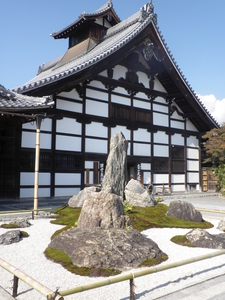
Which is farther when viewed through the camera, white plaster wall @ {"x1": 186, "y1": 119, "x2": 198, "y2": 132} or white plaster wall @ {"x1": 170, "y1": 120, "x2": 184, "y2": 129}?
white plaster wall @ {"x1": 186, "y1": 119, "x2": 198, "y2": 132}

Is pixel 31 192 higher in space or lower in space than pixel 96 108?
lower

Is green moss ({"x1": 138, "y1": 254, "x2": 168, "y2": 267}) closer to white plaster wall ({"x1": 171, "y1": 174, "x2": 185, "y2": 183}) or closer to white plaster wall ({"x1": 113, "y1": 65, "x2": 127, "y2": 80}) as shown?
white plaster wall ({"x1": 113, "y1": 65, "x2": 127, "y2": 80})

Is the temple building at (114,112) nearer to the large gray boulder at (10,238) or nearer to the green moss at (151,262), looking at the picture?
the large gray boulder at (10,238)

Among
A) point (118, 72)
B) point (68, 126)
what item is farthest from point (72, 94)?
point (118, 72)

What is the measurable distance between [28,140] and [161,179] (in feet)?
33.7

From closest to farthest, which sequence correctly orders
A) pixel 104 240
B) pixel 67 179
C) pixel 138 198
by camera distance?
pixel 104 240 → pixel 138 198 → pixel 67 179

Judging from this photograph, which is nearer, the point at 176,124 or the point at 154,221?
the point at 154,221

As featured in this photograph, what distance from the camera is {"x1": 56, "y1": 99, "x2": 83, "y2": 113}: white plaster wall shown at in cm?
1562

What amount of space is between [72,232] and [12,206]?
667cm

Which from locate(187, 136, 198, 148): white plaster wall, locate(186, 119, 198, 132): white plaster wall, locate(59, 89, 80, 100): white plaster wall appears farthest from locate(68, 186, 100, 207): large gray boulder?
locate(186, 119, 198, 132): white plaster wall

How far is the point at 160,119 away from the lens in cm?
2056

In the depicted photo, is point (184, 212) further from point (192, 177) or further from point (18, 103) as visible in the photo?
point (192, 177)

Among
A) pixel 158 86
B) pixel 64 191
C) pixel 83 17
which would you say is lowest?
pixel 64 191

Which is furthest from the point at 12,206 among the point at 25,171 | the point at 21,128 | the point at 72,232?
the point at 72,232
